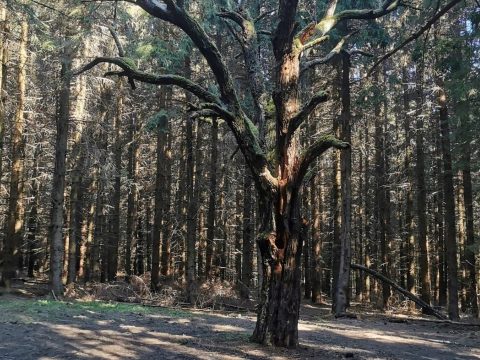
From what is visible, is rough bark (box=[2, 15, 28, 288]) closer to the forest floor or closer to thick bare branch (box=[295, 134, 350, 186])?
the forest floor

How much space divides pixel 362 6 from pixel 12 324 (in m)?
13.5

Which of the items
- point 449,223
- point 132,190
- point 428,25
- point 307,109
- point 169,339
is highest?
point 428,25

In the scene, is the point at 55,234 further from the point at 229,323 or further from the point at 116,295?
A: the point at 229,323

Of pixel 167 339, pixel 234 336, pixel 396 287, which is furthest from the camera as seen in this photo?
pixel 396 287

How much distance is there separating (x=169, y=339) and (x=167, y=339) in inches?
1.6

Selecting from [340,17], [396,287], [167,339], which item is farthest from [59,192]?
[396,287]

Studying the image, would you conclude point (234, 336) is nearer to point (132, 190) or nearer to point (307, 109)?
point (307, 109)

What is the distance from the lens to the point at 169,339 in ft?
27.4

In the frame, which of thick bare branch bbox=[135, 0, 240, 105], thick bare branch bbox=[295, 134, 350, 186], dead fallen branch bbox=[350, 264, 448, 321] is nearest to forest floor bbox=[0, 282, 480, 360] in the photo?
dead fallen branch bbox=[350, 264, 448, 321]

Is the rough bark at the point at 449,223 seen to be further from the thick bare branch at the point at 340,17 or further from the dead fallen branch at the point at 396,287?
the thick bare branch at the point at 340,17

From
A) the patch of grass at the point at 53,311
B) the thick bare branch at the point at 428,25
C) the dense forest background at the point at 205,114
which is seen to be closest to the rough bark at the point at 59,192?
the dense forest background at the point at 205,114

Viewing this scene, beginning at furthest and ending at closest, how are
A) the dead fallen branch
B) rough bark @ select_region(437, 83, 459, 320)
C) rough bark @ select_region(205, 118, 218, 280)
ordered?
rough bark @ select_region(205, 118, 218, 280), rough bark @ select_region(437, 83, 459, 320), the dead fallen branch

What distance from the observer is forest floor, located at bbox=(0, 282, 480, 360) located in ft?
23.1

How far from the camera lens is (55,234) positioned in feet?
51.5
